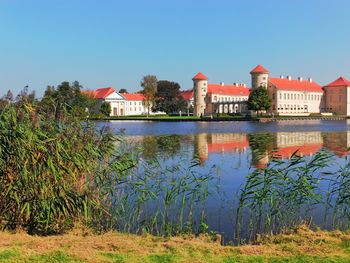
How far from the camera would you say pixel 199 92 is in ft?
351

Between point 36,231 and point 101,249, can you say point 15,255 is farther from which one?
point 36,231

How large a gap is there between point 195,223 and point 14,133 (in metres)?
3.80

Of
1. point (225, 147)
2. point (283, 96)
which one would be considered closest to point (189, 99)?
point (283, 96)

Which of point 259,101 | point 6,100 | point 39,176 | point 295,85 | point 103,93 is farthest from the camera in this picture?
point 103,93

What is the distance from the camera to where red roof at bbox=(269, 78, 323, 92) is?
103325 mm

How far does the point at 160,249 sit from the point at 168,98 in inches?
3925

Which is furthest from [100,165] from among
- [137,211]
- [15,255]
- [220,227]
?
[15,255]

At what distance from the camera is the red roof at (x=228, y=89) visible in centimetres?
11025

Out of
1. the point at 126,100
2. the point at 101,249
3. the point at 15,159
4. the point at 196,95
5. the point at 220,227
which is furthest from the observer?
the point at 126,100

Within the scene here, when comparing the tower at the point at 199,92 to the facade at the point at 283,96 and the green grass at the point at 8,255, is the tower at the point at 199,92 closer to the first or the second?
the facade at the point at 283,96

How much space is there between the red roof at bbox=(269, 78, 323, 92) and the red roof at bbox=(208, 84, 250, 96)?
13.3m

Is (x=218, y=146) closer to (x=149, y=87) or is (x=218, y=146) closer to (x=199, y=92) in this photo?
(x=149, y=87)

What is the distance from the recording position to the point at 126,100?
4564 inches

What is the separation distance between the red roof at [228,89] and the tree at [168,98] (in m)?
9.70
